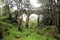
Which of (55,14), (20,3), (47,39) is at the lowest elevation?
(47,39)

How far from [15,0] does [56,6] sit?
13.6 ft

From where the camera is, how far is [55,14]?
13.4 meters

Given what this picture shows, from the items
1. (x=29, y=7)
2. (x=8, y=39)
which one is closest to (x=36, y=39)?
(x=8, y=39)

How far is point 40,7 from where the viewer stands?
15.4m

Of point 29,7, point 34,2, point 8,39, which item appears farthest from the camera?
point 34,2

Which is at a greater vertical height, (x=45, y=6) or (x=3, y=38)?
(x=45, y=6)

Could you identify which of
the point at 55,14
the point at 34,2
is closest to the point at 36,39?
the point at 55,14

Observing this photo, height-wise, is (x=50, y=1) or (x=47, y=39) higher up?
(x=50, y=1)

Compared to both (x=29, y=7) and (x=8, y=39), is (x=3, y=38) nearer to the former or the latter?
(x=8, y=39)

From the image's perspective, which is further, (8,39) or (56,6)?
(56,6)

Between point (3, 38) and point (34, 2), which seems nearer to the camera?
point (3, 38)

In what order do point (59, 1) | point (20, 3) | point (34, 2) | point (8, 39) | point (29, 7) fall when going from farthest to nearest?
point (34, 2)
point (29, 7)
point (20, 3)
point (59, 1)
point (8, 39)

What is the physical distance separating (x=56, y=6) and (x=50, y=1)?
30.2 inches

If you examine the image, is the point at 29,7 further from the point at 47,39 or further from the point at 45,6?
the point at 47,39
